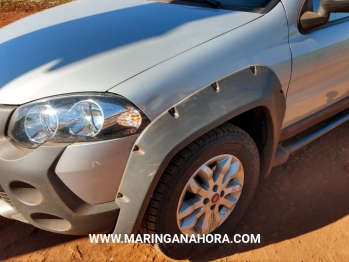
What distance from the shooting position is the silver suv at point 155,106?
5.36 ft

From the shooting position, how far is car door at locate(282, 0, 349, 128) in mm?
2211

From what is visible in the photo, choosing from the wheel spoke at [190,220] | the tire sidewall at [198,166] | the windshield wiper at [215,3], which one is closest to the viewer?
the tire sidewall at [198,166]

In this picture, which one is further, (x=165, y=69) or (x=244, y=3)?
(x=244, y=3)

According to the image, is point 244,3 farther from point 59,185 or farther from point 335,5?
point 59,185

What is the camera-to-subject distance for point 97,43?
199cm

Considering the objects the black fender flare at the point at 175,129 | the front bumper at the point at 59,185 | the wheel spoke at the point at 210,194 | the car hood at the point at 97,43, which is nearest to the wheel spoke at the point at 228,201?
the wheel spoke at the point at 210,194

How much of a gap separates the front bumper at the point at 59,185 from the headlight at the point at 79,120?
48mm

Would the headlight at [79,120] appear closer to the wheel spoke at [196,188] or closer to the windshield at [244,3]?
the wheel spoke at [196,188]

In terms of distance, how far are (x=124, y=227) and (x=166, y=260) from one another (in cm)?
62

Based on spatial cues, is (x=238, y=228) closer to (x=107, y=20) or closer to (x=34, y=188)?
(x=34, y=188)

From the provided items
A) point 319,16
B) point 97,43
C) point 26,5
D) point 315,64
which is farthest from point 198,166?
point 26,5

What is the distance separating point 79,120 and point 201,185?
0.75m

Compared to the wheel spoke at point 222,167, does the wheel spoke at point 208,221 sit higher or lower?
lower

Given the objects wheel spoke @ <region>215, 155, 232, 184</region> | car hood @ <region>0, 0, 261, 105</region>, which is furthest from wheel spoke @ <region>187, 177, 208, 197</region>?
car hood @ <region>0, 0, 261, 105</region>
